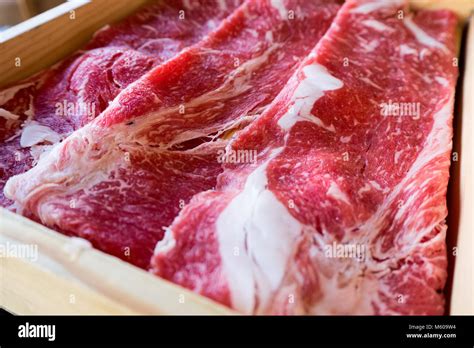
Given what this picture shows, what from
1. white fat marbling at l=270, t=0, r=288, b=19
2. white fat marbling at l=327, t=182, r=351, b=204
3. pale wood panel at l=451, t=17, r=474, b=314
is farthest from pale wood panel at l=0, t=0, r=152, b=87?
pale wood panel at l=451, t=17, r=474, b=314

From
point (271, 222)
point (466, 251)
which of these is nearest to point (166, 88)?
point (271, 222)

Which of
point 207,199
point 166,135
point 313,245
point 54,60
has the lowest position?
point 313,245

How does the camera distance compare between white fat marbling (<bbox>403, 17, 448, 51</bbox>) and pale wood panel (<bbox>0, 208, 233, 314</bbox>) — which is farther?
white fat marbling (<bbox>403, 17, 448, 51</bbox>)

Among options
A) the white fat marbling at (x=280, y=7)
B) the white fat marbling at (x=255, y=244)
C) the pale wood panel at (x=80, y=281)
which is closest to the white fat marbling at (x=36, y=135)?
the pale wood panel at (x=80, y=281)

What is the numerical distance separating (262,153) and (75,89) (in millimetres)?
1021

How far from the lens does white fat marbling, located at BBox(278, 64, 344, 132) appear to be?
2068 millimetres

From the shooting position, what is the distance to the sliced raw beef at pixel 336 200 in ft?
4.81

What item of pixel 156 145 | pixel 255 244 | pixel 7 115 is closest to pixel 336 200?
pixel 255 244

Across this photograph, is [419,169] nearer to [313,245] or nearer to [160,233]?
[313,245]

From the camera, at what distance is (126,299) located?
4.38ft

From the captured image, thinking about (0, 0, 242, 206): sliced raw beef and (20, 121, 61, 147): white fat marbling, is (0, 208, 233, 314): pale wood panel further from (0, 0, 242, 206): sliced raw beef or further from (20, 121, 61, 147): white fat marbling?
(20, 121, 61, 147): white fat marbling

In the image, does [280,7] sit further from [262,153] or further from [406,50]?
[262,153]

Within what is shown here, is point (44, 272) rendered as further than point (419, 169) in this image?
No
